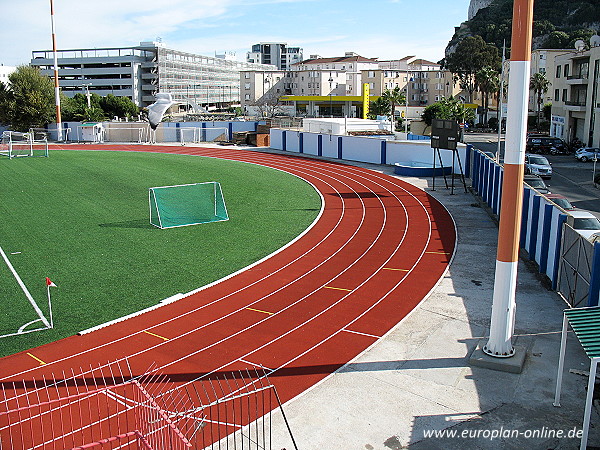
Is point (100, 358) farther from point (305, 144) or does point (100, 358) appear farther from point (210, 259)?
point (305, 144)

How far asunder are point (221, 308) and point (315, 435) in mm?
6127

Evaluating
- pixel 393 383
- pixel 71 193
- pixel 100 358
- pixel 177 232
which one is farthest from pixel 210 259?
pixel 71 193

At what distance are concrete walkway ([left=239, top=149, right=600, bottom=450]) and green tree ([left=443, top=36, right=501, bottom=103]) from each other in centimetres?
9056

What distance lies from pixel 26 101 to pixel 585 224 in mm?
60788

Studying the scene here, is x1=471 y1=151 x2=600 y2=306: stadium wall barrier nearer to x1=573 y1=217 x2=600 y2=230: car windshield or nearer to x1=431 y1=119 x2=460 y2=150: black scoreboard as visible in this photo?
x1=573 y1=217 x2=600 y2=230: car windshield

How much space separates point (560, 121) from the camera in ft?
201

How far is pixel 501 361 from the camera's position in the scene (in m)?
12.0

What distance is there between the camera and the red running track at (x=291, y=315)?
12180 mm

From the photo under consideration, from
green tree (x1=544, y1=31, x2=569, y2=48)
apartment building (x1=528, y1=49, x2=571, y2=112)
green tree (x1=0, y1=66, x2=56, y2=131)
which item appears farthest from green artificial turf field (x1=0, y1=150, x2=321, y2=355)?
green tree (x1=544, y1=31, x2=569, y2=48)

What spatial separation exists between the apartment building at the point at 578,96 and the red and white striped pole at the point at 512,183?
4442cm

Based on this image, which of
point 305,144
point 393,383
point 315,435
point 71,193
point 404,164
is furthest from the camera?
point 305,144

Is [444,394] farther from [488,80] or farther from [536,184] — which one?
[488,80]

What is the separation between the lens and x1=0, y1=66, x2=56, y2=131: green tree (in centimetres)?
6469

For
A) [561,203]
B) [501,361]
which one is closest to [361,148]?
[561,203]
